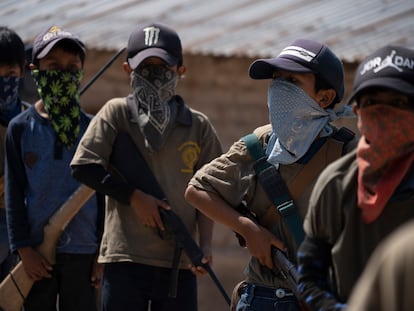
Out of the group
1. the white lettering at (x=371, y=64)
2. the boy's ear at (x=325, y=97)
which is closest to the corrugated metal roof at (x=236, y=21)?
the boy's ear at (x=325, y=97)

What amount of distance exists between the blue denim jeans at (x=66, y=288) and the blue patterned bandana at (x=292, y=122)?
6.23ft

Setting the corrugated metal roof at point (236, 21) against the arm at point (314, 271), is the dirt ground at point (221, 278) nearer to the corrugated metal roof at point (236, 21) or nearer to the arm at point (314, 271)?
the corrugated metal roof at point (236, 21)

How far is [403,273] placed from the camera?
95.1 inches

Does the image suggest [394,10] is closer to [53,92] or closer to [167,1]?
[167,1]

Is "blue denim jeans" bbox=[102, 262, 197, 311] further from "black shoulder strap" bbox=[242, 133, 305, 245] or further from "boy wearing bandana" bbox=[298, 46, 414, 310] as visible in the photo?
"boy wearing bandana" bbox=[298, 46, 414, 310]

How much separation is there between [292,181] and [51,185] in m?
2.07

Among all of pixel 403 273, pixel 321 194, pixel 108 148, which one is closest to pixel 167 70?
pixel 108 148

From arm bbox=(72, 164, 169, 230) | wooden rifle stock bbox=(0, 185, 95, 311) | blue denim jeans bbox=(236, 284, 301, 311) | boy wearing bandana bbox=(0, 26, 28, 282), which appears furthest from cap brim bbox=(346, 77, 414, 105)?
boy wearing bandana bbox=(0, 26, 28, 282)

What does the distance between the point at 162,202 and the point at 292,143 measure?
1332mm

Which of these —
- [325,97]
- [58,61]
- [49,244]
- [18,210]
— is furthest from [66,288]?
[325,97]

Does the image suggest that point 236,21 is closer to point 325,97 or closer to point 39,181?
point 39,181

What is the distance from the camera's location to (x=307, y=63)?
4.57 m

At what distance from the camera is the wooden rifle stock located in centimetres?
617

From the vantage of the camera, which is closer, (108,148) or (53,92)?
(108,148)
